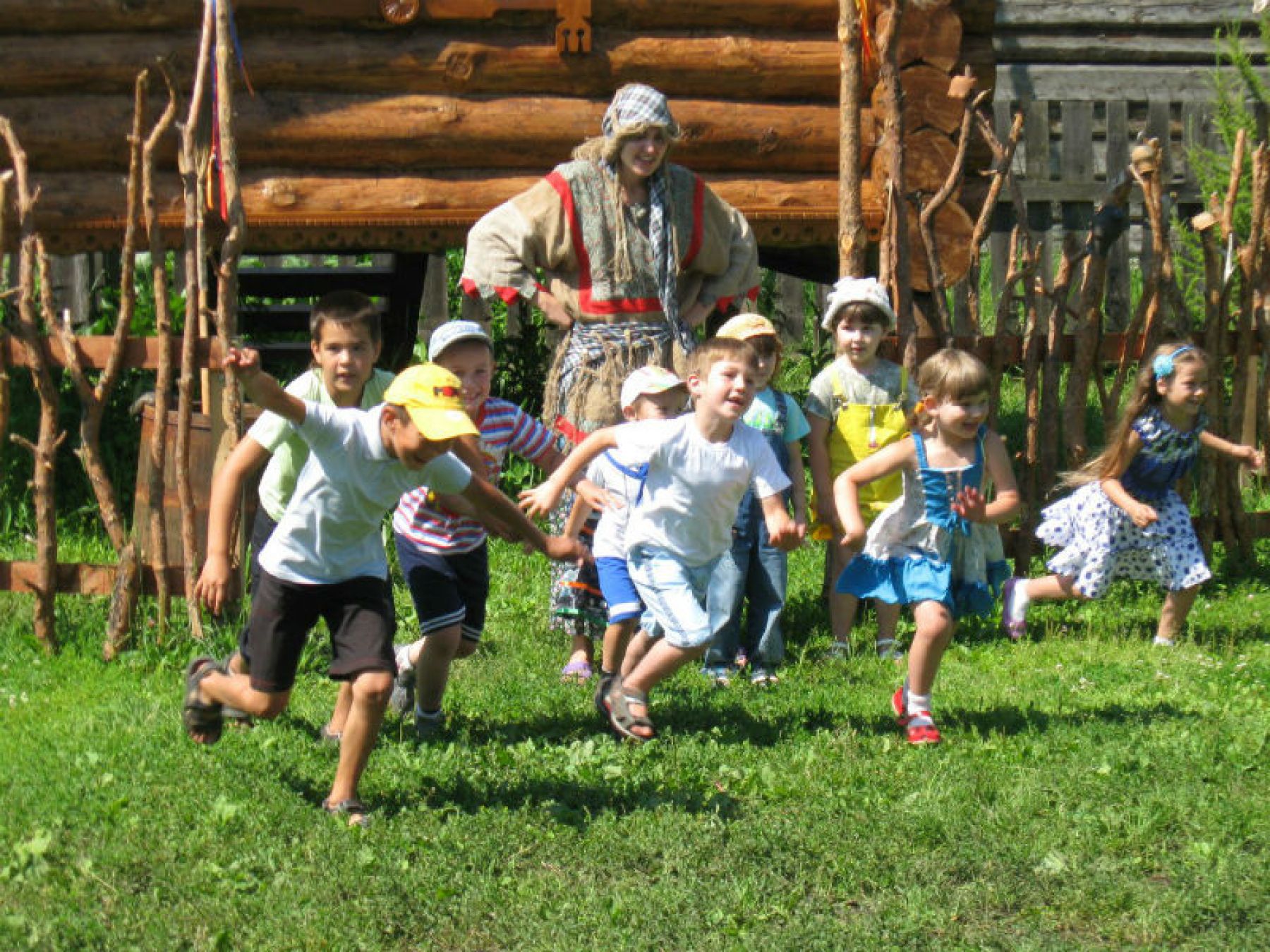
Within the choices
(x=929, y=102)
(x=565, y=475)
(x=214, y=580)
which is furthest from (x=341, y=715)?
(x=929, y=102)

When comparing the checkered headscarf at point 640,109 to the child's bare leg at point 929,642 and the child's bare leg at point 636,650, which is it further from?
the child's bare leg at point 929,642

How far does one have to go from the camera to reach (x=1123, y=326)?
13.0 metres

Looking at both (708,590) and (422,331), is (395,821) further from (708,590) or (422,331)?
(422,331)

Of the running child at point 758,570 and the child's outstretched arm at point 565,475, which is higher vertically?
the child's outstretched arm at point 565,475

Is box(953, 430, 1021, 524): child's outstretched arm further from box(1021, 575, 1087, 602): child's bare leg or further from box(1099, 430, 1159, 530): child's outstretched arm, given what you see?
box(1021, 575, 1087, 602): child's bare leg

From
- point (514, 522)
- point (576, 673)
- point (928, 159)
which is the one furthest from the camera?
point (928, 159)

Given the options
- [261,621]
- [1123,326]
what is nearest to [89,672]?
[261,621]

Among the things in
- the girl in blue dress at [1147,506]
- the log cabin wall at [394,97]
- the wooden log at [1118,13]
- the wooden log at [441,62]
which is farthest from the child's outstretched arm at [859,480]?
the wooden log at [1118,13]

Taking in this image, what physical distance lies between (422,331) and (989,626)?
6233mm

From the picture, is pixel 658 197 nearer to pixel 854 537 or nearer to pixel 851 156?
pixel 851 156

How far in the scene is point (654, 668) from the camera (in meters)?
5.71

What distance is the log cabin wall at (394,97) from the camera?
9.08 m

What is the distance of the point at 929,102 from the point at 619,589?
3.84 m

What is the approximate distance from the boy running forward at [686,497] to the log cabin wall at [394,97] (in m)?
3.60
